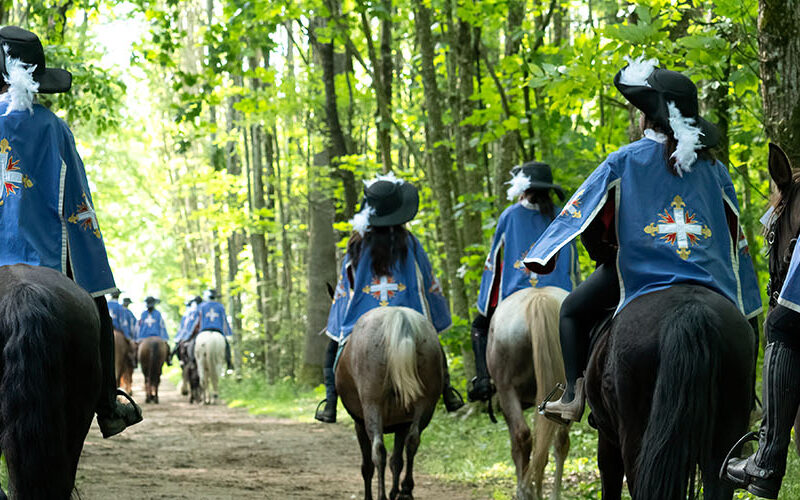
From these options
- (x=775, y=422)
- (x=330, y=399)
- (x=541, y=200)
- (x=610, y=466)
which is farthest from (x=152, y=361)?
(x=775, y=422)

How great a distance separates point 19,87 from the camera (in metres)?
5.14

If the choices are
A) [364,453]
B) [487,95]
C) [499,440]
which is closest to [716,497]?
[364,453]

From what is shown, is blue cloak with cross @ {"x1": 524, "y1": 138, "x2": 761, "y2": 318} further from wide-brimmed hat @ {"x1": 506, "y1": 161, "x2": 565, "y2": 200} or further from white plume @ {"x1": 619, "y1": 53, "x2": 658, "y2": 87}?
wide-brimmed hat @ {"x1": 506, "y1": 161, "x2": 565, "y2": 200}

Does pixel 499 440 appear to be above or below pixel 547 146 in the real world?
below

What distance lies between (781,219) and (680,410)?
1037mm

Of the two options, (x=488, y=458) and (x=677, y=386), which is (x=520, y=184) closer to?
(x=488, y=458)

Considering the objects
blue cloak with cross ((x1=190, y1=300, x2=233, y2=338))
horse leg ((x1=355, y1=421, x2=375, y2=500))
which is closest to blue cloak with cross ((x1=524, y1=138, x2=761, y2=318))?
horse leg ((x1=355, y1=421, x2=375, y2=500))

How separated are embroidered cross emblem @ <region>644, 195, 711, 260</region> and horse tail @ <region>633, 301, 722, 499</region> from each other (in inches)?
25.0

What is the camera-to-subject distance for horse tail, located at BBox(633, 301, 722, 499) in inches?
167

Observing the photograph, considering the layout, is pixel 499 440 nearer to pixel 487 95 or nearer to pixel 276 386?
pixel 487 95

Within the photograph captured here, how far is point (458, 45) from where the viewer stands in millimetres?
14766

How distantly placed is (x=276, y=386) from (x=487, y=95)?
1450cm

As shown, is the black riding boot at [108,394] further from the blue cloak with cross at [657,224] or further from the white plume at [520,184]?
the white plume at [520,184]

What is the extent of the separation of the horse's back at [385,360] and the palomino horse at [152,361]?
754 inches
